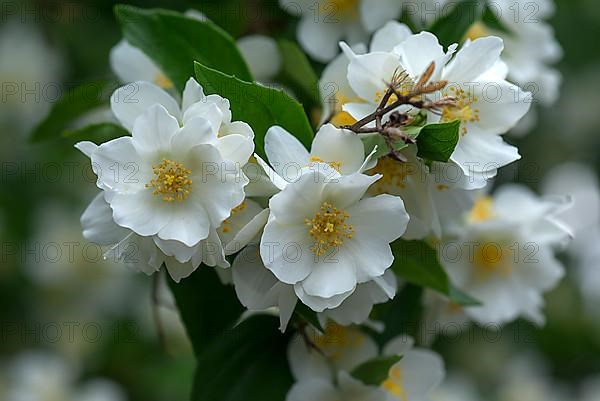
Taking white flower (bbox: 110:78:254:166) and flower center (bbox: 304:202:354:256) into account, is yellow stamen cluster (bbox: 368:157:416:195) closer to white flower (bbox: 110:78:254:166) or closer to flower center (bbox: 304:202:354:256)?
flower center (bbox: 304:202:354:256)

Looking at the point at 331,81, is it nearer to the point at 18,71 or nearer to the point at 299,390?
the point at 299,390

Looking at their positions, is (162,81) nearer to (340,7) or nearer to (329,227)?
(340,7)

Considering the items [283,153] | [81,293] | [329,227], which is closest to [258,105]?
[283,153]

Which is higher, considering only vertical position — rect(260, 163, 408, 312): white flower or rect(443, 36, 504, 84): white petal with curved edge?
rect(443, 36, 504, 84): white petal with curved edge

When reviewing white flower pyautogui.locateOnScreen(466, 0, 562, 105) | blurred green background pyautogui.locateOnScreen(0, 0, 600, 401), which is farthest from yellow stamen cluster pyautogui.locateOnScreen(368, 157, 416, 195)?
blurred green background pyautogui.locateOnScreen(0, 0, 600, 401)

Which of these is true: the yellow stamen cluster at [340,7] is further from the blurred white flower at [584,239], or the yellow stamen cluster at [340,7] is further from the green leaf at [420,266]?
the blurred white flower at [584,239]

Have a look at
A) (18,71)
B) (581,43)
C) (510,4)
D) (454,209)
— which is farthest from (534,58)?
(18,71)

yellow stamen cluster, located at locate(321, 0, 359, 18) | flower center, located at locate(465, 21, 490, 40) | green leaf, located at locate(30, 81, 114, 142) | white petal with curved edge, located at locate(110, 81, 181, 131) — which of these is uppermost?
white petal with curved edge, located at locate(110, 81, 181, 131)

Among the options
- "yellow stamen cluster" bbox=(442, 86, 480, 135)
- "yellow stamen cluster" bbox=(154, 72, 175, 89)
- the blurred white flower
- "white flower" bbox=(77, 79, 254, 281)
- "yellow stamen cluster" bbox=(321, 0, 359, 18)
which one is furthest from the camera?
the blurred white flower
